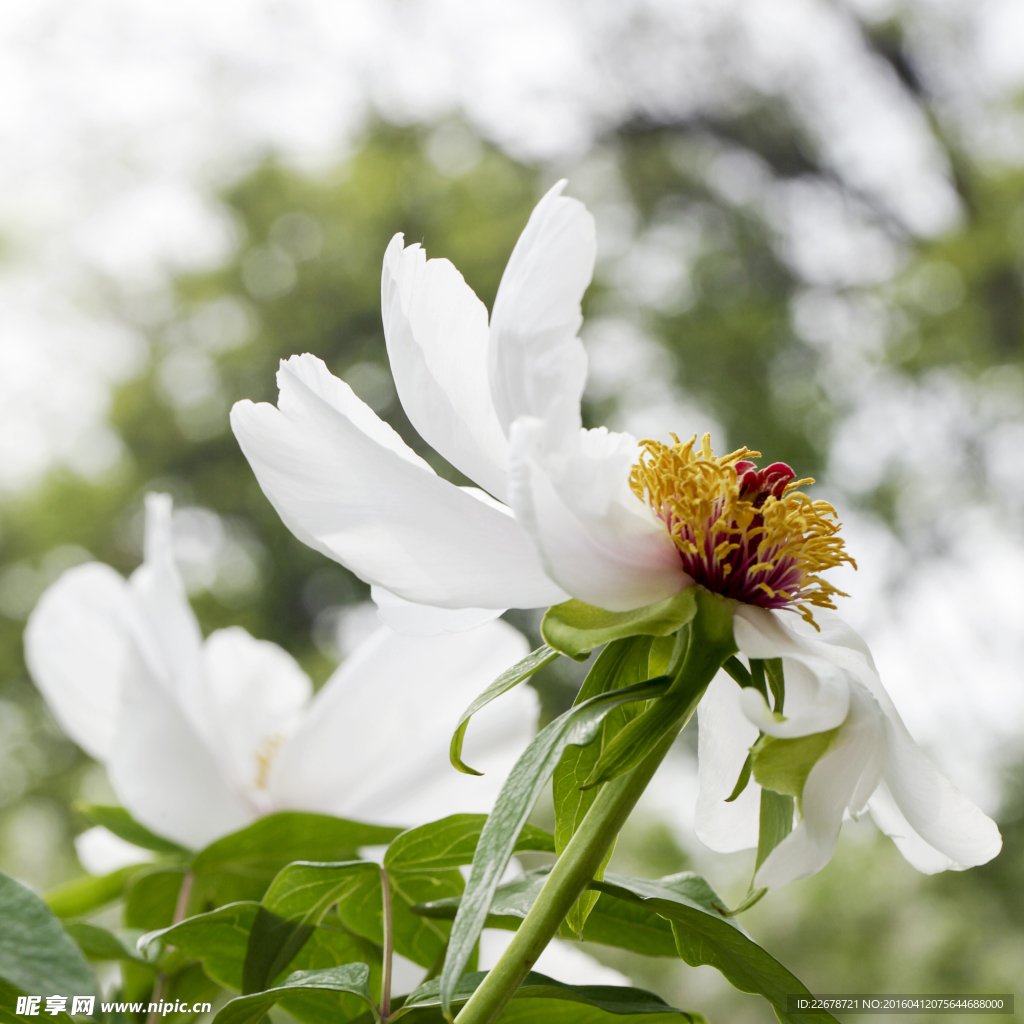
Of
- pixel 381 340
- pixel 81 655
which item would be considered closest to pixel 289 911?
pixel 81 655

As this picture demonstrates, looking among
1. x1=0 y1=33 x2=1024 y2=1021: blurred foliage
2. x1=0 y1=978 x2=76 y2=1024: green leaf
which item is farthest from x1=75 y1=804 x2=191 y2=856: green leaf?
x1=0 y1=33 x2=1024 y2=1021: blurred foliage

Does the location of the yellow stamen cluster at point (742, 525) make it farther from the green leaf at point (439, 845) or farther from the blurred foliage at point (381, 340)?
the blurred foliage at point (381, 340)

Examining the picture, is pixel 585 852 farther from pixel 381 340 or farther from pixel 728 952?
pixel 381 340

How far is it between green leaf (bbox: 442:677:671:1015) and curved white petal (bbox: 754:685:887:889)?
0.09 ft

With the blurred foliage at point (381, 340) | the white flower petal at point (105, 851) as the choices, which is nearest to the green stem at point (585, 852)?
the white flower petal at point (105, 851)

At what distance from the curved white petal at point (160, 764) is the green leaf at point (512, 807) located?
0.14 meters

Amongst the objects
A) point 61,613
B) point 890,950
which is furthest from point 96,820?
point 890,950

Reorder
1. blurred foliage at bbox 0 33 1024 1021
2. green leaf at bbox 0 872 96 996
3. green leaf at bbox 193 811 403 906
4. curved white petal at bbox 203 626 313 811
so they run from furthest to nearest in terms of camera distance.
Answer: blurred foliage at bbox 0 33 1024 1021, curved white petal at bbox 203 626 313 811, green leaf at bbox 193 811 403 906, green leaf at bbox 0 872 96 996

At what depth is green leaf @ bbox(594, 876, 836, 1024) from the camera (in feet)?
0.48

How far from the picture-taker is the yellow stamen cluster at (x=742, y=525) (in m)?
0.17

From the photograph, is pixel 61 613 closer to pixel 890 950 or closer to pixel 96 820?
pixel 96 820

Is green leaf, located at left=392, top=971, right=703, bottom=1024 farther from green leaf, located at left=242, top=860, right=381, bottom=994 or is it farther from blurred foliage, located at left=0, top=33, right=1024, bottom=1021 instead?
blurred foliage, located at left=0, top=33, right=1024, bottom=1021

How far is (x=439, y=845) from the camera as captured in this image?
190mm

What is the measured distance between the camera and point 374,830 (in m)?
0.22
